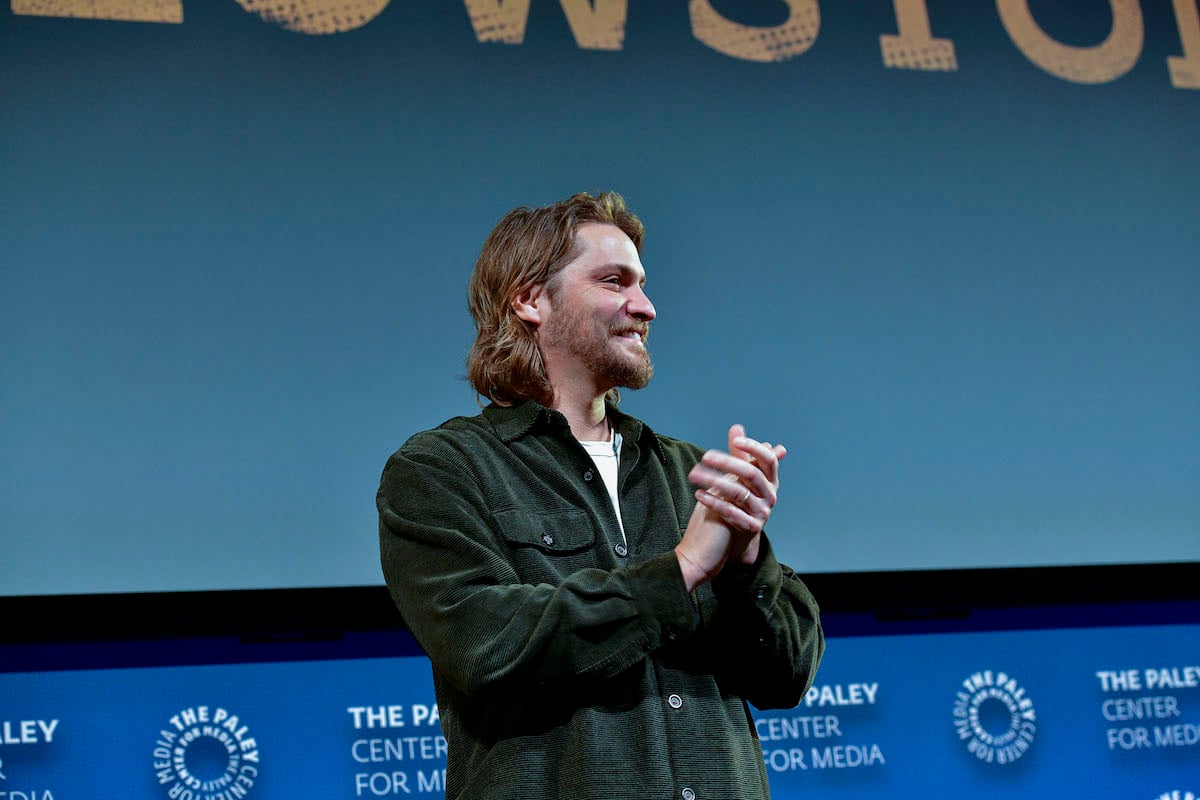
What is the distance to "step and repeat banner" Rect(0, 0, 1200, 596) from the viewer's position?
2580 millimetres

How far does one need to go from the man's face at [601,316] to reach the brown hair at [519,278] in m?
0.03

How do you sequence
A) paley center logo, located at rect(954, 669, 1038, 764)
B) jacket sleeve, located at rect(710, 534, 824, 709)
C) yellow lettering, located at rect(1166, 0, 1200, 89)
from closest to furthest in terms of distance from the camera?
jacket sleeve, located at rect(710, 534, 824, 709)
paley center logo, located at rect(954, 669, 1038, 764)
yellow lettering, located at rect(1166, 0, 1200, 89)

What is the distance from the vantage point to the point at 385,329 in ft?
8.91

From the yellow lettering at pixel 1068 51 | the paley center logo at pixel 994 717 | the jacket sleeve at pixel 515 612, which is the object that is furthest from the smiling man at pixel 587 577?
the yellow lettering at pixel 1068 51

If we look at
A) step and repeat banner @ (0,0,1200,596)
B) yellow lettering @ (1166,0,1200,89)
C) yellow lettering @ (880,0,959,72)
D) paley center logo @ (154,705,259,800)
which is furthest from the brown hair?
yellow lettering @ (1166,0,1200,89)

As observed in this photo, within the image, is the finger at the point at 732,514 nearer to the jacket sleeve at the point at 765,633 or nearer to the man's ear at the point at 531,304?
the jacket sleeve at the point at 765,633

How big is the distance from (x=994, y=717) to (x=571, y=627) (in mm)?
1494

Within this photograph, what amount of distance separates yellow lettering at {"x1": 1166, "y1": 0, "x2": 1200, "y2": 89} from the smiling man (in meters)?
2.24

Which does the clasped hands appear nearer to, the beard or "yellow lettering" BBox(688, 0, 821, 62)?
the beard

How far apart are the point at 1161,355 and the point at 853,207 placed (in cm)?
84

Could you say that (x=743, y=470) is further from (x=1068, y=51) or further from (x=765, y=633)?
(x=1068, y=51)

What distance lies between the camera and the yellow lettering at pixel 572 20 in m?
2.96

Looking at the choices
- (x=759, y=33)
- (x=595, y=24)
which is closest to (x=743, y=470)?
(x=595, y=24)

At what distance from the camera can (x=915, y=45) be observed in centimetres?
325
